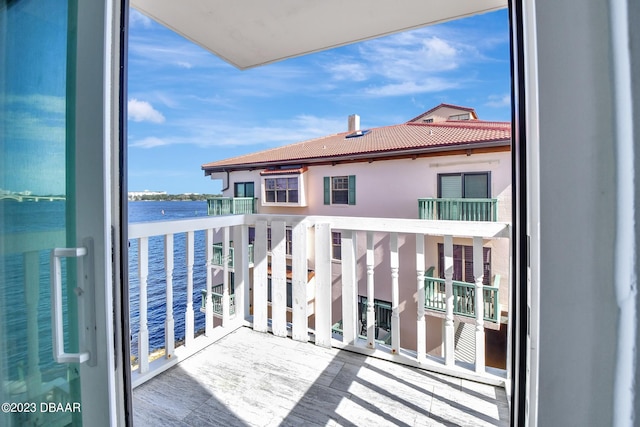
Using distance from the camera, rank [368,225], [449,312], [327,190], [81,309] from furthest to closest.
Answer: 1. [327,190]
2. [368,225]
3. [449,312]
4. [81,309]

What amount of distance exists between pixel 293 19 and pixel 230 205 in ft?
29.3

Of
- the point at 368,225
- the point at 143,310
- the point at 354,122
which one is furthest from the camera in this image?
the point at 354,122

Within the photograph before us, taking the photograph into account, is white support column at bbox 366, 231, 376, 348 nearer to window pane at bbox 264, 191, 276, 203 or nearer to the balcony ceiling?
the balcony ceiling

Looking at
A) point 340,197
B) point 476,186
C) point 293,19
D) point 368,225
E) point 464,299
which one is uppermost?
point 293,19

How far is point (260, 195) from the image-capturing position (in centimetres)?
1030

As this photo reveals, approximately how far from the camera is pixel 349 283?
1.93 meters

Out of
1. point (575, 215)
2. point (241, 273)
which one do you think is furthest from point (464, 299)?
point (575, 215)

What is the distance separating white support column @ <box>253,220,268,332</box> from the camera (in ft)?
7.06

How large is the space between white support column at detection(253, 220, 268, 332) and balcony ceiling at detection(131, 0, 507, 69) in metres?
1.36

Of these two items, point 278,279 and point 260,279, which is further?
point 260,279

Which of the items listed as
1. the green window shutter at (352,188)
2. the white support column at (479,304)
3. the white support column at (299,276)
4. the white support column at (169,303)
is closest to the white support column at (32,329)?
the white support column at (169,303)

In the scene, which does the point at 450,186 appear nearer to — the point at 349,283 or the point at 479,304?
A: the point at 479,304

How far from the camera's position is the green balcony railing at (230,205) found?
10.1 meters

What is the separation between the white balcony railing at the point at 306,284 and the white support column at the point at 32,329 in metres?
0.78
